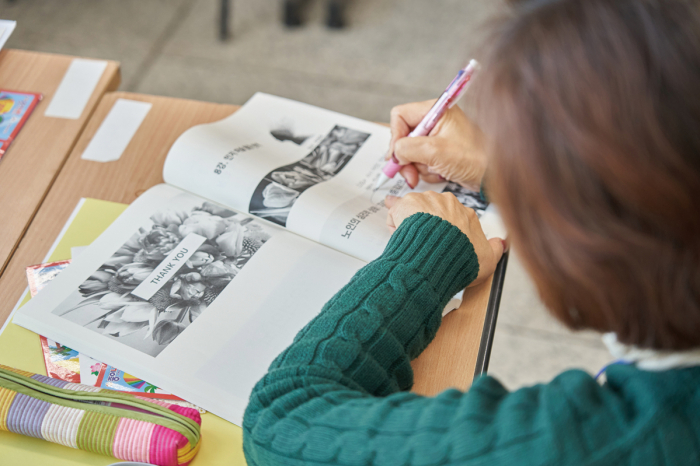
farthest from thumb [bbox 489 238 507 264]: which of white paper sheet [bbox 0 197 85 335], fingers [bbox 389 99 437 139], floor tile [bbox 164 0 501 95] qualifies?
floor tile [bbox 164 0 501 95]

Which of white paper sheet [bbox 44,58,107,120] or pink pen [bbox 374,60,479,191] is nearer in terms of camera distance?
pink pen [bbox 374,60,479,191]

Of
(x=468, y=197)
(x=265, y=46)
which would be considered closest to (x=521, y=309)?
(x=468, y=197)

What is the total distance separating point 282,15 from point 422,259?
1.94 meters

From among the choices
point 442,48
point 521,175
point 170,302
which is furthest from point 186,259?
point 442,48

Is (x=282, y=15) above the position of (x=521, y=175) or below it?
above

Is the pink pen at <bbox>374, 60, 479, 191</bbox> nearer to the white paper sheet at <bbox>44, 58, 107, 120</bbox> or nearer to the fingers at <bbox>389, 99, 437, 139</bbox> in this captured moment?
the fingers at <bbox>389, 99, 437, 139</bbox>

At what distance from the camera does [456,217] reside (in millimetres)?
660

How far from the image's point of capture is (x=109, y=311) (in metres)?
0.60

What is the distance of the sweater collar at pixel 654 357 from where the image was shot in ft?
1.21

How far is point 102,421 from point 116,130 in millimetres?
481

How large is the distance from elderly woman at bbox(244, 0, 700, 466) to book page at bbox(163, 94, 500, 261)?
0.77 ft

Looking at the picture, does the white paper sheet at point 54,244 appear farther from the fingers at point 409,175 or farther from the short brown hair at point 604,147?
the short brown hair at point 604,147

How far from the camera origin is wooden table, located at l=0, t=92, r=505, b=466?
1.91ft

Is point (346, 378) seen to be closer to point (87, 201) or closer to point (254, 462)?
point (254, 462)
